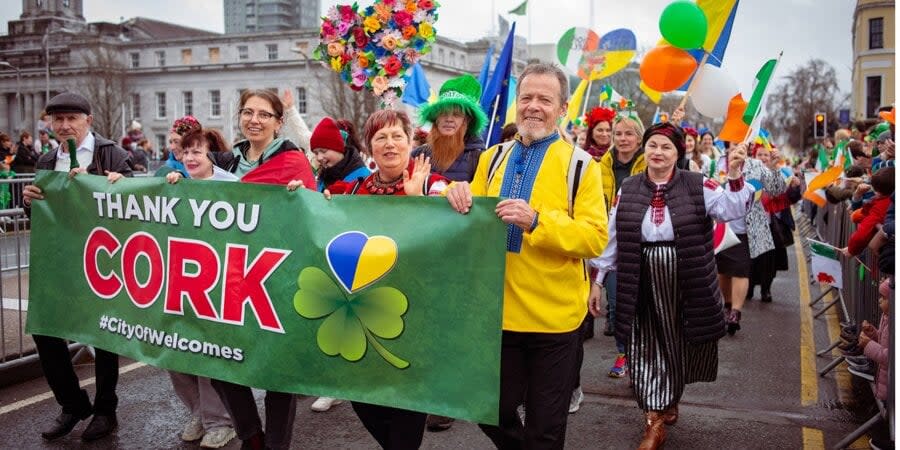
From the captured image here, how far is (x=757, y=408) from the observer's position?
→ 5664mm

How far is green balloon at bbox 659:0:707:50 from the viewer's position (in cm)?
570

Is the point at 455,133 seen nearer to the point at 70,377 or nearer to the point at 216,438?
the point at 216,438

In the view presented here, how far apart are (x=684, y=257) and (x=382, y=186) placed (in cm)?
189

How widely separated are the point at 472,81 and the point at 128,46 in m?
83.9

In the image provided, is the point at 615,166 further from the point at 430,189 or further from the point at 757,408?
the point at 430,189

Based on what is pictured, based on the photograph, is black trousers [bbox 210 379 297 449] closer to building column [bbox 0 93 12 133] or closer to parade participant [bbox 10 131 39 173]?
parade participant [bbox 10 131 39 173]

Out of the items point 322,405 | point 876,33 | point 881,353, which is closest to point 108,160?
point 322,405

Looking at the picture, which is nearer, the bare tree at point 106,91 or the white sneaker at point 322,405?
the white sneaker at point 322,405

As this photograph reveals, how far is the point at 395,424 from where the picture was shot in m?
3.69

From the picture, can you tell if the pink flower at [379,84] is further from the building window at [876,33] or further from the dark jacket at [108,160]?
the building window at [876,33]

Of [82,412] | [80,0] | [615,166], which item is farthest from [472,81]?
[80,0]

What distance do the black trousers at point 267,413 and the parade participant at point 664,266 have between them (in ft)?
6.16

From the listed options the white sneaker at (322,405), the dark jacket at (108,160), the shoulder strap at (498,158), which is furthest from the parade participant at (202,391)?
the shoulder strap at (498,158)

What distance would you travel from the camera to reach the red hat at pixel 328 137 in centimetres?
559
